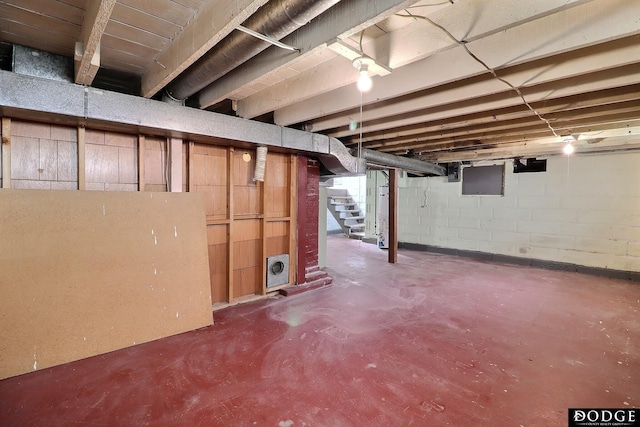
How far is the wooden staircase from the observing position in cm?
873

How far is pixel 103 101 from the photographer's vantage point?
211 centimetres

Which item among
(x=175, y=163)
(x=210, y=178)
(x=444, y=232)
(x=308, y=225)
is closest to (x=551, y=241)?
(x=444, y=232)

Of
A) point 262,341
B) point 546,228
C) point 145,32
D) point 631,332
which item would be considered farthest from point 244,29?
point 546,228

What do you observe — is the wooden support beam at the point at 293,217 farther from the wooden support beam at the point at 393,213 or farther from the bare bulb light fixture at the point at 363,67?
the wooden support beam at the point at 393,213

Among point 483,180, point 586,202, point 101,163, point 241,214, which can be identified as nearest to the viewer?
point 101,163

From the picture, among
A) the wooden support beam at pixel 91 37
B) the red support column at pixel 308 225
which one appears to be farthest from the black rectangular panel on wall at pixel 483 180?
the wooden support beam at pixel 91 37

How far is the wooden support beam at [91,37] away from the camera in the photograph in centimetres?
125

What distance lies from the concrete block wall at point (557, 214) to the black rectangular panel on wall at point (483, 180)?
11cm

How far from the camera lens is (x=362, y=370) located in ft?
6.70

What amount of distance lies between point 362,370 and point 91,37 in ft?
8.13

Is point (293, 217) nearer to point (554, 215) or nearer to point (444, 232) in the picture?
point (444, 232)

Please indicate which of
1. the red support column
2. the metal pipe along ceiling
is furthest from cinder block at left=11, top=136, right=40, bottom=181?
the red support column

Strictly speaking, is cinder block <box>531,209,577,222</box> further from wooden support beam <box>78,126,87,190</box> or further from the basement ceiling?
wooden support beam <box>78,126,87,190</box>

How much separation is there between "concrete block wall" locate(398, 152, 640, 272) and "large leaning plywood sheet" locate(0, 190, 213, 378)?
528 cm
